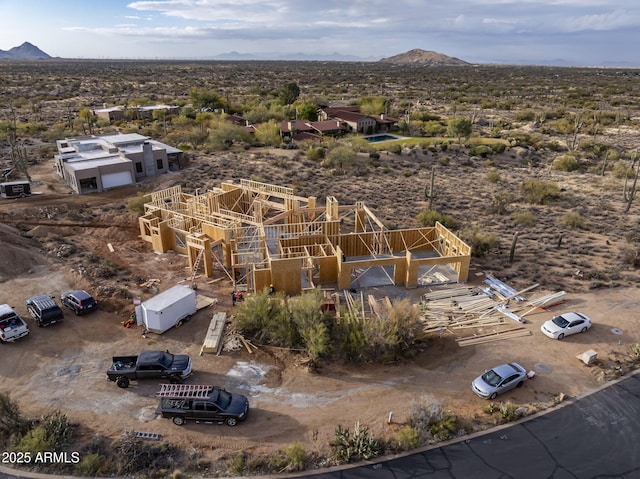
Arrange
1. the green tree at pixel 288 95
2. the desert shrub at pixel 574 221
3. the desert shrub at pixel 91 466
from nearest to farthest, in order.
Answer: the desert shrub at pixel 91 466
the desert shrub at pixel 574 221
the green tree at pixel 288 95

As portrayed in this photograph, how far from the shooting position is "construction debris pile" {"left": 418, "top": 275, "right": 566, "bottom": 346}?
841 inches

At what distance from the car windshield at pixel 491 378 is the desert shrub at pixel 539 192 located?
27.6 metres

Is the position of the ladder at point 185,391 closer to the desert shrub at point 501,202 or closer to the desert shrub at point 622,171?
the desert shrub at point 501,202

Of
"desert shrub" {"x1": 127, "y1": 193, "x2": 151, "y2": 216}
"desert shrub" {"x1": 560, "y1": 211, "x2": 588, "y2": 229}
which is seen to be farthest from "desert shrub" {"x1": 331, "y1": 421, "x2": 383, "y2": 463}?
"desert shrub" {"x1": 560, "y1": 211, "x2": 588, "y2": 229}

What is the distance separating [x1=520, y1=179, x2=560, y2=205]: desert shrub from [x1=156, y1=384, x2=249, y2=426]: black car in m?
34.4

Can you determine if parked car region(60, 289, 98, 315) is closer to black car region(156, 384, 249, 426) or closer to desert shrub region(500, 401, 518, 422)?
black car region(156, 384, 249, 426)

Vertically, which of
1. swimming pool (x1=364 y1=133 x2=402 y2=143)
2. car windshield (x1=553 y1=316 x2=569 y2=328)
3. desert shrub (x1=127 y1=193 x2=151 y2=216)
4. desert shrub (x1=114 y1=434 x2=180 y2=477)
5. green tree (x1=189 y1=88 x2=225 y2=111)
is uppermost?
green tree (x1=189 y1=88 x2=225 y2=111)

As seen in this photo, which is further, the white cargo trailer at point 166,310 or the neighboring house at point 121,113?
the neighboring house at point 121,113

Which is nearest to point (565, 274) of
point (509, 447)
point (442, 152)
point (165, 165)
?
point (509, 447)

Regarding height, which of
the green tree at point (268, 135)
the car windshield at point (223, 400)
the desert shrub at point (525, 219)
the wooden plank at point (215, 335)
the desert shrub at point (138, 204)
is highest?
the green tree at point (268, 135)

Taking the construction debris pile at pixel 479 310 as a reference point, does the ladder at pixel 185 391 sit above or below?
above

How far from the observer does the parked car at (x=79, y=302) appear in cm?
2219

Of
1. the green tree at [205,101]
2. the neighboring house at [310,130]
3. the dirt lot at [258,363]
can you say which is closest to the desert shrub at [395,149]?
the neighboring house at [310,130]

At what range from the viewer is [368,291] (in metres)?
25.0
